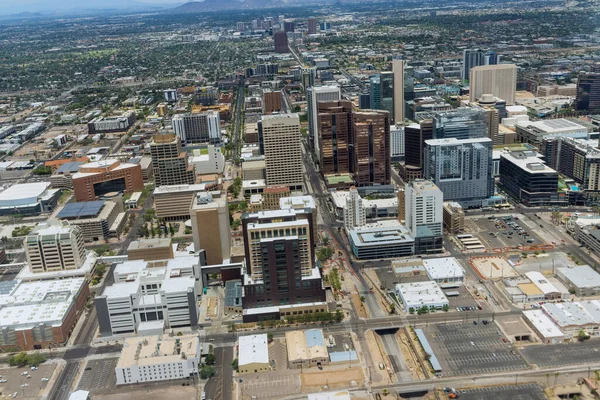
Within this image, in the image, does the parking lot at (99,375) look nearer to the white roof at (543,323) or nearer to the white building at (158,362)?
the white building at (158,362)

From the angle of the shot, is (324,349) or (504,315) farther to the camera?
(504,315)

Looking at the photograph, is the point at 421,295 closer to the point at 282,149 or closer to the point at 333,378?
the point at 333,378

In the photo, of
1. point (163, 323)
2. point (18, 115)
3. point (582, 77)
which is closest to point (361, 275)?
point (163, 323)

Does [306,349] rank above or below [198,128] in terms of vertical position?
below

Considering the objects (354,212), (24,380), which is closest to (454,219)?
(354,212)

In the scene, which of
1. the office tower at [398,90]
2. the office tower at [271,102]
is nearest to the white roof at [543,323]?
the office tower at [398,90]

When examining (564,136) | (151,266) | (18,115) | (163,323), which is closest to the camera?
(163,323)

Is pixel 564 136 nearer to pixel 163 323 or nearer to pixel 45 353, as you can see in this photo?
pixel 163 323
